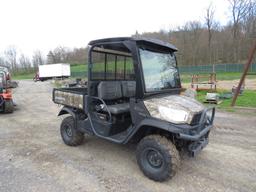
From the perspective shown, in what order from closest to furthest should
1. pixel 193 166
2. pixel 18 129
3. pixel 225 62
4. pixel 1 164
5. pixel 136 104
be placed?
pixel 136 104
pixel 193 166
pixel 1 164
pixel 18 129
pixel 225 62

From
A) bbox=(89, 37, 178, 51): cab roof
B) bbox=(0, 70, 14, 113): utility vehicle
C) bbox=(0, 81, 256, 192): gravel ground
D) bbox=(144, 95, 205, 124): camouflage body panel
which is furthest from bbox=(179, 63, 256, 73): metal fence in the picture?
bbox=(144, 95, 205, 124): camouflage body panel

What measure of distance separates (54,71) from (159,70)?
39.9m

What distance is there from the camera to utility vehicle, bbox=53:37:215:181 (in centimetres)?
305

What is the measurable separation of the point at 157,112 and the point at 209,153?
67.4 inches

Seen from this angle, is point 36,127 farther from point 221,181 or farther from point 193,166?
point 221,181

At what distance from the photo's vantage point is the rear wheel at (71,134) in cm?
449

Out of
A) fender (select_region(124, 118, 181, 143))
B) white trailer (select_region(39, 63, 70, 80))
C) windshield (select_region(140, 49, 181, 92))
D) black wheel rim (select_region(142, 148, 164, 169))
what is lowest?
black wheel rim (select_region(142, 148, 164, 169))

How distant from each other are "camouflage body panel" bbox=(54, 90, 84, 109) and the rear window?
52 centimetres

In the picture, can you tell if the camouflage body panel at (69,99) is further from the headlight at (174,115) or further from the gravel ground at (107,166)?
the headlight at (174,115)

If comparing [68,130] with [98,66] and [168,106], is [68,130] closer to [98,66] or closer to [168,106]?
[98,66]

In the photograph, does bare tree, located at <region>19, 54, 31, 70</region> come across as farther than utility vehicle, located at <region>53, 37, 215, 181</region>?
Yes

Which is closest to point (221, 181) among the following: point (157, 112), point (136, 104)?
point (157, 112)

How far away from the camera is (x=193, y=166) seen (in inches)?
141

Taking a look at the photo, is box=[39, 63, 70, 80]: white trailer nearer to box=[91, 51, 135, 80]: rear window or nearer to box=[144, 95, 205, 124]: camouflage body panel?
box=[91, 51, 135, 80]: rear window
